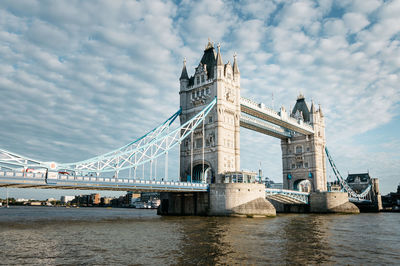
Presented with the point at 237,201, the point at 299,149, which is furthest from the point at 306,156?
the point at 237,201

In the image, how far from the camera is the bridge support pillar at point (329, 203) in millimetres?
65312

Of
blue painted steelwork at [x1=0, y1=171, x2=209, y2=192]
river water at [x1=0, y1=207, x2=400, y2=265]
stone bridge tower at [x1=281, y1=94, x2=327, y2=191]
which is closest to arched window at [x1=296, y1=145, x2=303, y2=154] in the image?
stone bridge tower at [x1=281, y1=94, x2=327, y2=191]

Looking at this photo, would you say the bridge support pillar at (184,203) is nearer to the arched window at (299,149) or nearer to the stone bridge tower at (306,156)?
the stone bridge tower at (306,156)

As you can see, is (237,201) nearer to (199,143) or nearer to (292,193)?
(199,143)

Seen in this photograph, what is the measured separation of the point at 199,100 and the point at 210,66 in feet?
20.7

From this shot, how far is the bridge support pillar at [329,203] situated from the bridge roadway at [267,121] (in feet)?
50.8

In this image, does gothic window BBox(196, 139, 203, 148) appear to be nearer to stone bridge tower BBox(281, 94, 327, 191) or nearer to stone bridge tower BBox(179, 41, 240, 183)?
stone bridge tower BBox(179, 41, 240, 183)

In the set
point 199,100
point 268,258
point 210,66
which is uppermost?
point 210,66

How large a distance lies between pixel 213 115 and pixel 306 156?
115ft

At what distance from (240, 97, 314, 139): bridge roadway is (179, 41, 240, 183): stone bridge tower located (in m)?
4.68

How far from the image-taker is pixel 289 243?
2047cm

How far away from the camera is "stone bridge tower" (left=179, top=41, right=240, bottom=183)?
5162 centimetres

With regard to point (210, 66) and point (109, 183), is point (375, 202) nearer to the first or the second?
Answer: point (210, 66)

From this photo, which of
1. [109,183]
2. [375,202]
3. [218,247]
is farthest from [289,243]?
[375,202]
